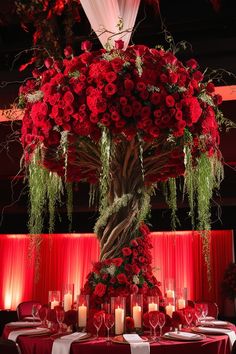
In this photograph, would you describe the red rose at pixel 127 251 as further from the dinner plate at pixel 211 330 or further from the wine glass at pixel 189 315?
the dinner plate at pixel 211 330

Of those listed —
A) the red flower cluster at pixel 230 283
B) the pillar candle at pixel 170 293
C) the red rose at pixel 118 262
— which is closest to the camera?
the red rose at pixel 118 262

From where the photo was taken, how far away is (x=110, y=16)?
3.28 metres

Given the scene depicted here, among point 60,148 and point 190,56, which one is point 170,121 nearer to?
point 60,148

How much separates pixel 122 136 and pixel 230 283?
8.45m

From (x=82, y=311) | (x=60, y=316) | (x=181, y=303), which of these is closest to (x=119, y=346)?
(x=82, y=311)

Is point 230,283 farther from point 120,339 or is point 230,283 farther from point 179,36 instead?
point 120,339

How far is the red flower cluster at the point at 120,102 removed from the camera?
284 cm

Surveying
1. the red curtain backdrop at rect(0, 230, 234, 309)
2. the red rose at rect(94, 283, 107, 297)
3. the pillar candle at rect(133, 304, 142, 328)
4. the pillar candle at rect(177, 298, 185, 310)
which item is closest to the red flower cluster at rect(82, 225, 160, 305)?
the red rose at rect(94, 283, 107, 297)

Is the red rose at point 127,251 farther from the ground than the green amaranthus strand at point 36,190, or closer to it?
closer to it

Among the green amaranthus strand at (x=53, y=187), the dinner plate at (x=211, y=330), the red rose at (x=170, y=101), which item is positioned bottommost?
the dinner plate at (x=211, y=330)

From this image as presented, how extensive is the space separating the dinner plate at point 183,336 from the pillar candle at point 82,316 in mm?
521

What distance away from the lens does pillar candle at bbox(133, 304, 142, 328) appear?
304cm

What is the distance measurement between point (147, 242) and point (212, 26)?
150 inches

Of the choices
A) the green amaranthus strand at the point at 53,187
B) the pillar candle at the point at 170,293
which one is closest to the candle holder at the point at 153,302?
the pillar candle at the point at 170,293
